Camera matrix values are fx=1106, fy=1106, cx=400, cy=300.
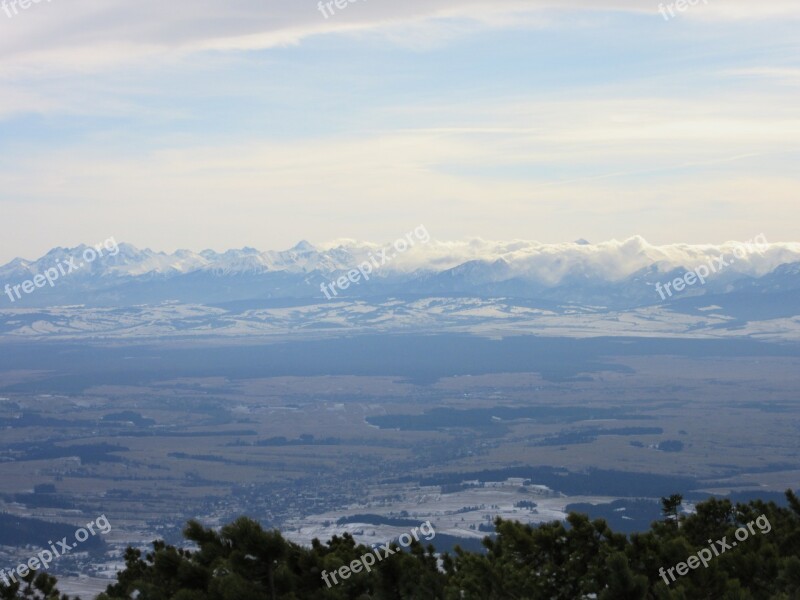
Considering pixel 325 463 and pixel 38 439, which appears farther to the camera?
pixel 38 439

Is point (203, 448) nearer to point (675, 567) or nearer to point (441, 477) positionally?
point (441, 477)

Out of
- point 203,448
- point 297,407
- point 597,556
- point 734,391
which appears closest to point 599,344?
point 734,391

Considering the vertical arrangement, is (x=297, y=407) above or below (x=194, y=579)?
below

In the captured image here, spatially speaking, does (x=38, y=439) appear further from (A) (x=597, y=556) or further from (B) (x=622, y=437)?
(A) (x=597, y=556)

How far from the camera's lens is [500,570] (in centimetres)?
1412

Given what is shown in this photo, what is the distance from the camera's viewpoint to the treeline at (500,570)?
12055 mm

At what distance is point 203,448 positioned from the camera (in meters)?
105

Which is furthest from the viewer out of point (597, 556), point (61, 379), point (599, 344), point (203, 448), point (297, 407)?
point (599, 344)

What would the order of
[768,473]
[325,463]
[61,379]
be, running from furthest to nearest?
[61,379], [325,463], [768,473]

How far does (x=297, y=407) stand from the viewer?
134 meters

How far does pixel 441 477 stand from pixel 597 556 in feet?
248

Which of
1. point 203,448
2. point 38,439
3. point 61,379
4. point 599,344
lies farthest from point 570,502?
point 599,344

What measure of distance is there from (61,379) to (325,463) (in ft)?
252

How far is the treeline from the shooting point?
12.1m
